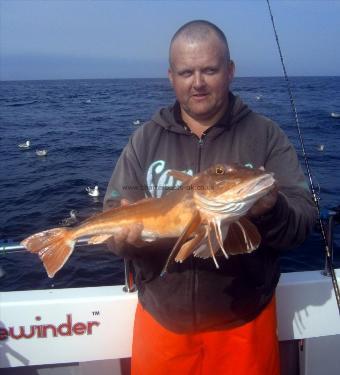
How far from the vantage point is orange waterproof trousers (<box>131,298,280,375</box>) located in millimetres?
3541

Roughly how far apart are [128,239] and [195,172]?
2.78ft

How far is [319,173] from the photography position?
17422 millimetres

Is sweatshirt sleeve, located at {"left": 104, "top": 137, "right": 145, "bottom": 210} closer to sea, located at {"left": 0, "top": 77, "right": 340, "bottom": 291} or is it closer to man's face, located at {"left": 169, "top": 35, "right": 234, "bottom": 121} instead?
man's face, located at {"left": 169, "top": 35, "right": 234, "bottom": 121}

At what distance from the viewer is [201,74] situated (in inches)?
140

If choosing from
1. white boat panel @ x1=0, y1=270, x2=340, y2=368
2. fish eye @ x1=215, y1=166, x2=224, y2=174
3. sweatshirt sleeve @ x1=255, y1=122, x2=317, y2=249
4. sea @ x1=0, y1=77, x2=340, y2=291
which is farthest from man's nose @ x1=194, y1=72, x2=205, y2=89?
white boat panel @ x1=0, y1=270, x2=340, y2=368

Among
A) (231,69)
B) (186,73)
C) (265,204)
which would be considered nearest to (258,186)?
(265,204)

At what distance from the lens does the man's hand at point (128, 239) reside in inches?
129

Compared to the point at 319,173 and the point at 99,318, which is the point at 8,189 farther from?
the point at 99,318

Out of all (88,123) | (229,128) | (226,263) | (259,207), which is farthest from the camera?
(88,123)

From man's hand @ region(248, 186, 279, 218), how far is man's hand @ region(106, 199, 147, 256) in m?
0.90

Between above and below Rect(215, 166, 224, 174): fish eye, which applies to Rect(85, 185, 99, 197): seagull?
below

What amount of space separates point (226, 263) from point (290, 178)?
892 mm

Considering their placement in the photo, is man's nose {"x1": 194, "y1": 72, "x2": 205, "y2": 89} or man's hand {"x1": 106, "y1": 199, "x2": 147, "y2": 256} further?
man's nose {"x1": 194, "y1": 72, "x2": 205, "y2": 89}

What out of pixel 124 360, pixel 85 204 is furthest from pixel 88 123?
Result: pixel 124 360
